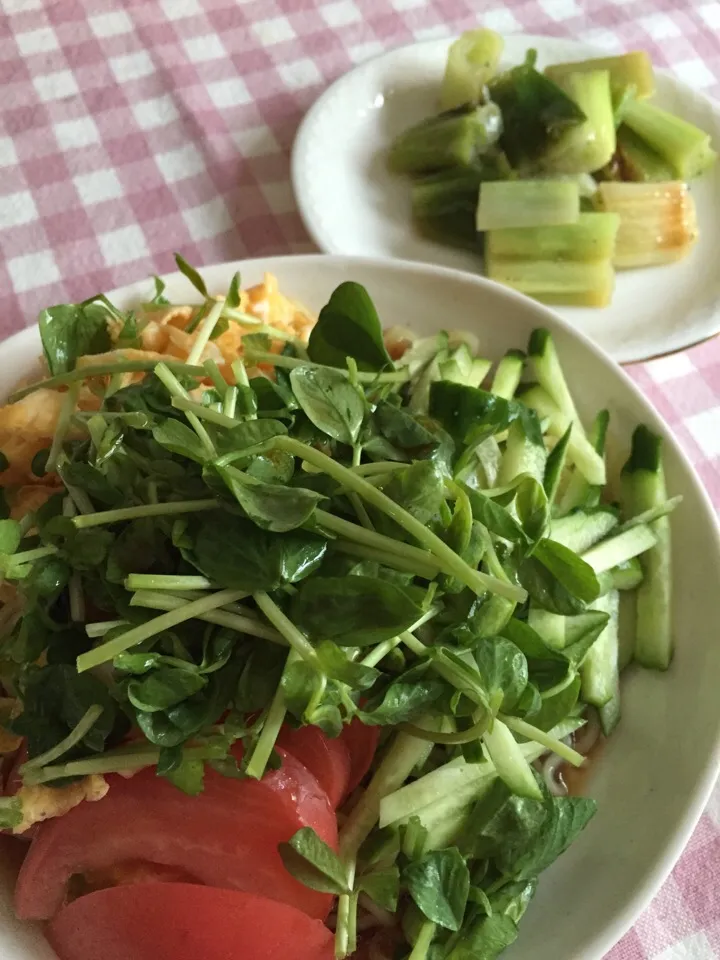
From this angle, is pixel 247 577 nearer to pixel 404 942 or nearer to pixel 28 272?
pixel 404 942

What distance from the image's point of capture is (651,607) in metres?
1.01

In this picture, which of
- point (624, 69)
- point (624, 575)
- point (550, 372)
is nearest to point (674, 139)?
point (624, 69)

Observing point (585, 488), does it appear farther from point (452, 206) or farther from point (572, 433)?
point (452, 206)

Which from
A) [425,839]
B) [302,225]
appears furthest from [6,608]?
[302,225]

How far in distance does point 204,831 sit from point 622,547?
1.86 feet

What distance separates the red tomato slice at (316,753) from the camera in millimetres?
801

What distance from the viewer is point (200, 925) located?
75 centimetres

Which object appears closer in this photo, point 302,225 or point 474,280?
point 474,280

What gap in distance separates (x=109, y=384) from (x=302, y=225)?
697 millimetres

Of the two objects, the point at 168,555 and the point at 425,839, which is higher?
the point at 168,555

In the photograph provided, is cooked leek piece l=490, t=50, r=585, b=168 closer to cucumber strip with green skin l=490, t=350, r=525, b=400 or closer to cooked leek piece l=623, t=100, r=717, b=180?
cooked leek piece l=623, t=100, r=717, b=180

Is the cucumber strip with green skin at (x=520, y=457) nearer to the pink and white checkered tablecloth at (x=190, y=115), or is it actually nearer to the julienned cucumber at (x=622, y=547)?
the julienned cucumber at (x=622, y=547)

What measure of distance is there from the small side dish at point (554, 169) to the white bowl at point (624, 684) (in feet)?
1.04

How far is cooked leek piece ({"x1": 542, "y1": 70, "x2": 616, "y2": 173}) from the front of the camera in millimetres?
Answer: 1557
